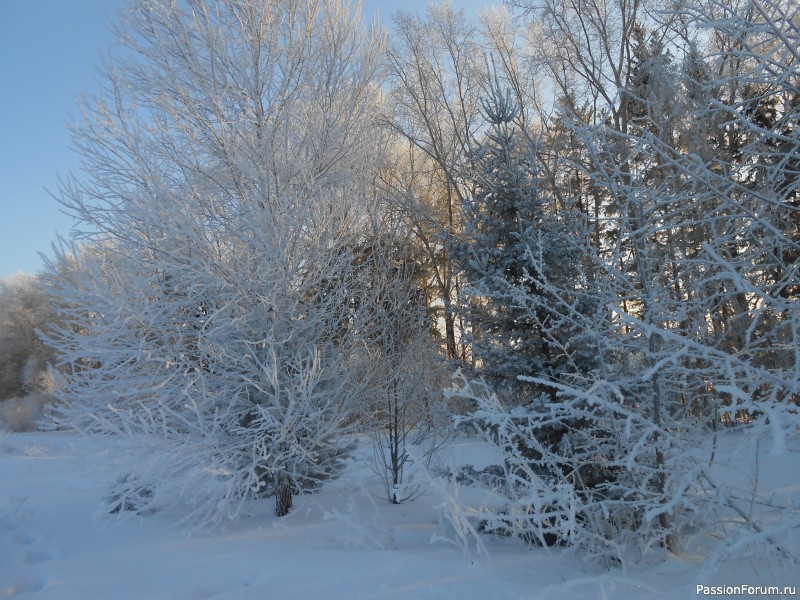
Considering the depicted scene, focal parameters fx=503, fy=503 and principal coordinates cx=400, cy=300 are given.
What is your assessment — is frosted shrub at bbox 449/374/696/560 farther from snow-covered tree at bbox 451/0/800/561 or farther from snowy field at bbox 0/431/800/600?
snowy field at bbox 0/431/800/600

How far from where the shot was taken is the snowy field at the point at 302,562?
12.3 feet

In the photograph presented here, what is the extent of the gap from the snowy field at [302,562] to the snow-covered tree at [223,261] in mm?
400

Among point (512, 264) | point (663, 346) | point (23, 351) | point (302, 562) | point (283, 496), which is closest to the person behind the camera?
point (663, 346)

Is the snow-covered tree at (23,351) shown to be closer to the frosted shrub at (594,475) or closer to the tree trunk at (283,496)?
the tree trunk at (283,496)

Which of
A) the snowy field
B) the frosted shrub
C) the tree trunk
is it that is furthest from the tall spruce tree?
the tree trunk

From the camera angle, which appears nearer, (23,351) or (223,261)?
(223,261)

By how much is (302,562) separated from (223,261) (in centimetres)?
291

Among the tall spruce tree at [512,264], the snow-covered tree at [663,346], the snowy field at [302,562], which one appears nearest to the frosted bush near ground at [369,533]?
the snowy field at [302,562]

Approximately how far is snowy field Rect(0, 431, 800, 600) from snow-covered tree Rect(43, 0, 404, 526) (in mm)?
400

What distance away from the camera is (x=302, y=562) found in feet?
14.2

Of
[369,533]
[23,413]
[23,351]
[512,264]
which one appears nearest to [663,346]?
[512,264]

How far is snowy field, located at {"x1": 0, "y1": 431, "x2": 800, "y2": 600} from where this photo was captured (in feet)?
12.3

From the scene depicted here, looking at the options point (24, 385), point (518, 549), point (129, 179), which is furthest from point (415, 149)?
point (24, 385)

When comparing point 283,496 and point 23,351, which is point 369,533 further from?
point 23,351
